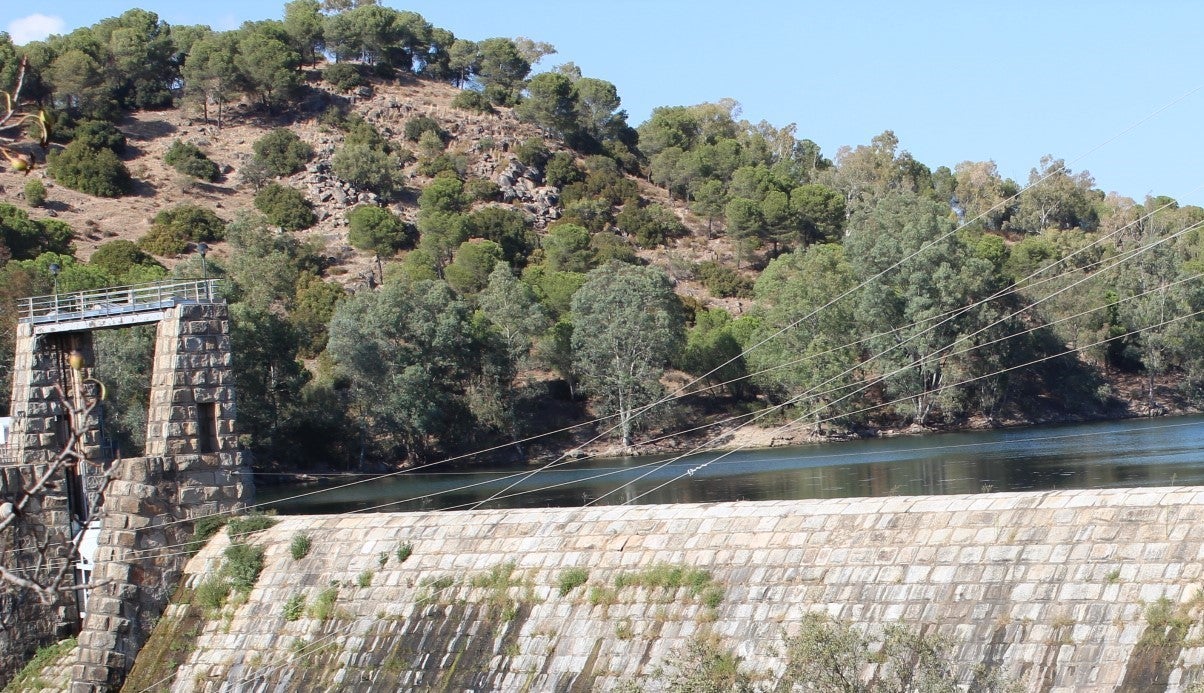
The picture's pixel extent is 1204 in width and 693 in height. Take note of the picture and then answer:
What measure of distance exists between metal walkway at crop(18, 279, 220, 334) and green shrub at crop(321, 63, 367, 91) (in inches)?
4268

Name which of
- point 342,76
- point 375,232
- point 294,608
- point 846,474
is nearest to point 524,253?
point 375,232

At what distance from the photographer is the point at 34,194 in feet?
310

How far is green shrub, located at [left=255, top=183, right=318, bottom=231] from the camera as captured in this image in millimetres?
104625

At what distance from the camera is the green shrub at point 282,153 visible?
113 metres

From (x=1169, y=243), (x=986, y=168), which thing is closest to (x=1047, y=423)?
(x=1169, y=243)

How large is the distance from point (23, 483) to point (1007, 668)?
58.7ft

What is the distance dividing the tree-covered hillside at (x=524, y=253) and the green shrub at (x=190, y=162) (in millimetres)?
309

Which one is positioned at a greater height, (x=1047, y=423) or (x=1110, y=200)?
(x=1110, y=200)

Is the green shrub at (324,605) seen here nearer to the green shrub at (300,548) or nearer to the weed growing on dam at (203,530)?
the green shrub at (300,548)

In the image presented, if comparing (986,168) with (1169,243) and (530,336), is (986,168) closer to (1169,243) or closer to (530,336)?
(1169,243)

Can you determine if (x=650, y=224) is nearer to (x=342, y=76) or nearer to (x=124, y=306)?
(x=342, y=76)

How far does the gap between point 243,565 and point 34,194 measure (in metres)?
82.4

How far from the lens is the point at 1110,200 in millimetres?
149250

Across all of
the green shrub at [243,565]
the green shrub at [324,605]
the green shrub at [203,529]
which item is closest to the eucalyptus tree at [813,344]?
the green shrub at [203,529]
